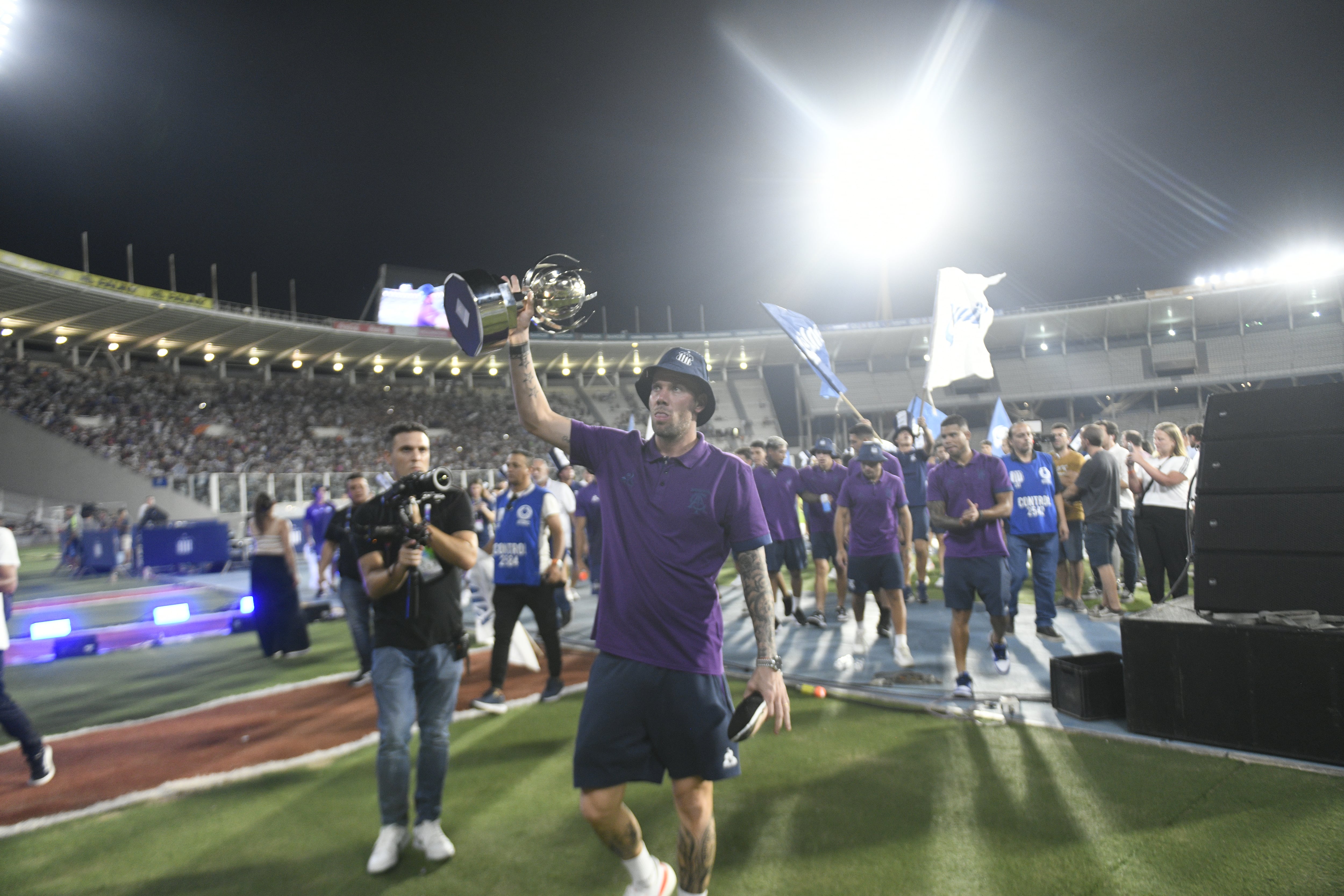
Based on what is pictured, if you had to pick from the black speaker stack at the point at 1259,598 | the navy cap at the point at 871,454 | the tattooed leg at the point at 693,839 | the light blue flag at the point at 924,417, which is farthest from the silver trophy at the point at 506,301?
the light blue flag at the point at 924,417

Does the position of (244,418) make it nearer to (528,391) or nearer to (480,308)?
(528,391)

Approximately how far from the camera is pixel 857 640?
6.81 metres

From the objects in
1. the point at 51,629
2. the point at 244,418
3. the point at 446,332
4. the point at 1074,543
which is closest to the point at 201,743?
the point at 51,629

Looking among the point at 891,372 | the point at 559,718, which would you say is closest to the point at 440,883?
the point at 559,718

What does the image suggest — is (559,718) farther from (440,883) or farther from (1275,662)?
(1275,662)

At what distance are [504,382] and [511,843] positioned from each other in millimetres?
46883

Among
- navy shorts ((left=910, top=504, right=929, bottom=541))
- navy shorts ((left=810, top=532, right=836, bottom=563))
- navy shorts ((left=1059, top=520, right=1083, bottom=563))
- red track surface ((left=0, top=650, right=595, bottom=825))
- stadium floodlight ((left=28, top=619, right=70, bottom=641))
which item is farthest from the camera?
navy shorts ((left=910, top=504, right=929, bottom=541))

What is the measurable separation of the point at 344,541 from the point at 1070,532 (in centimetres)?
909

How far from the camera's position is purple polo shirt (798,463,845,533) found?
852cm

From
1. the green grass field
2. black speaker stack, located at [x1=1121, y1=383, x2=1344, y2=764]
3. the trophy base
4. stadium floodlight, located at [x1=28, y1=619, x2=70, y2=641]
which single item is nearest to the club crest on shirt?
the trophy base

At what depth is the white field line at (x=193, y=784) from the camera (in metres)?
3.90

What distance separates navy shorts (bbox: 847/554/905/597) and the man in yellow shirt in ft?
10.6

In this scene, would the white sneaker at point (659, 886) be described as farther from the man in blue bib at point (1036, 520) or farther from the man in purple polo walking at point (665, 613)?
the man in blue bib at point (1036, 520)

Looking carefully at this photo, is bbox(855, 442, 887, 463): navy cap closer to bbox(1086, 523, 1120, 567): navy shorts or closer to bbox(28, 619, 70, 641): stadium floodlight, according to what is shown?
bbox(1086, 523, 1120, 567): navy shorts
